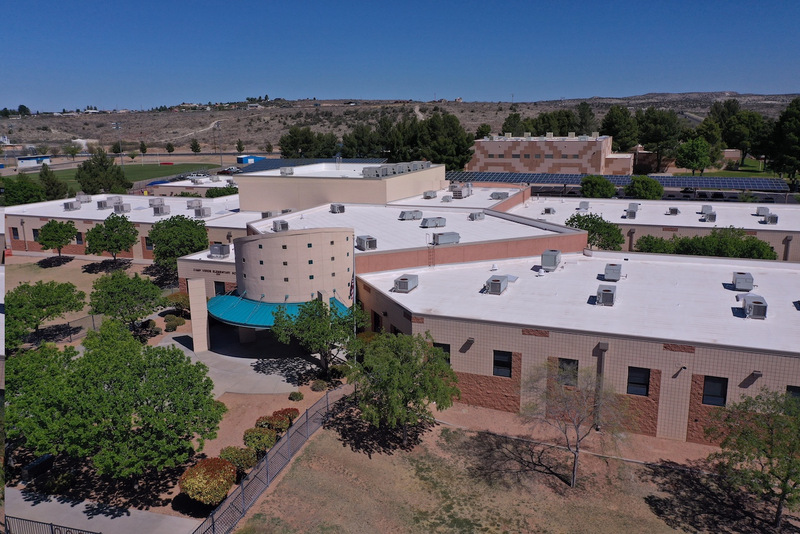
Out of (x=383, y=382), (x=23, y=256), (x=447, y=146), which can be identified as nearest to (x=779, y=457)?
(x=383, y=382)

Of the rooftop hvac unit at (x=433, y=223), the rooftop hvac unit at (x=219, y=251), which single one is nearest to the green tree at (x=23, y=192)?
the rooftop hvac unit at (x=219, y=251)

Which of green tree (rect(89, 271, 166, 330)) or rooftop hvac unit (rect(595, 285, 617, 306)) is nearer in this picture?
rooftop hvac unit (rect(595, 285, 617, 306))

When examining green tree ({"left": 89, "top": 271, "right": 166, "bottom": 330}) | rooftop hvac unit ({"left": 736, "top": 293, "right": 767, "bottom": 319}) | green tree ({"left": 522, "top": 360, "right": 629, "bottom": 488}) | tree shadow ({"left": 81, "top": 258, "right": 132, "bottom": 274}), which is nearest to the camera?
green tree ({"left": 522, "top": 360, "right": 629, "bottom": 488})

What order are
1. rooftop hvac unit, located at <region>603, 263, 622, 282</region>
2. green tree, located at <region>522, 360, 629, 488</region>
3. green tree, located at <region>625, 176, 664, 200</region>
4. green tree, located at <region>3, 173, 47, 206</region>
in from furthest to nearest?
green tree, located at <region>625, 176, 664, 200</region>, green tree, located at <region>3, 173, 47, 206</region>, rooftop hvac unit, located at <region>603, 263, 622, 282</region>, green tree, located at <region>522, 360, 629, 488</region>

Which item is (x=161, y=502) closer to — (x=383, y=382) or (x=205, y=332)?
(x=383, y=382)

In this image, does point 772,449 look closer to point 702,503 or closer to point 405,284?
point 702,503

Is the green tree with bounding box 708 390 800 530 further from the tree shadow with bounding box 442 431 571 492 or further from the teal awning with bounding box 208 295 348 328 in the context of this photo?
the teal awning with bounding box 208 295 348 328

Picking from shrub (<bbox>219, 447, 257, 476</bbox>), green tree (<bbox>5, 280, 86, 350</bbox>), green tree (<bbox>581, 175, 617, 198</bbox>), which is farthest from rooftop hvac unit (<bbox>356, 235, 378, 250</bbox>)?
green tree (<bbox>581, 175, 617, 198</bbox>)
